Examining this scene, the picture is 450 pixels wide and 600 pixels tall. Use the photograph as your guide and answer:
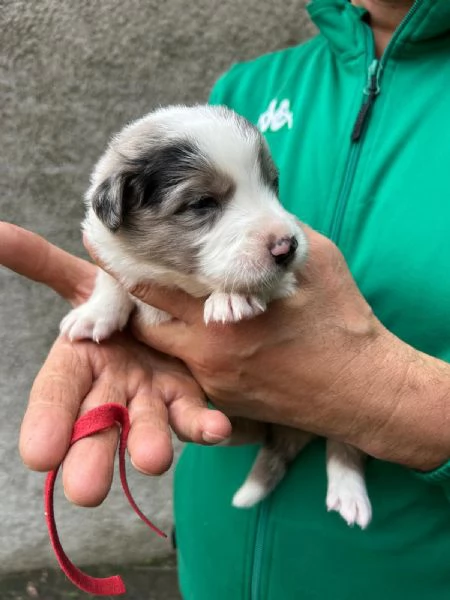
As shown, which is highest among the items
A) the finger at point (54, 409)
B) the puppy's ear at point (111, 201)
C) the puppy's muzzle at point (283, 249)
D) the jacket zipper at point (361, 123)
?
the jacket zipper at point (361, 123)

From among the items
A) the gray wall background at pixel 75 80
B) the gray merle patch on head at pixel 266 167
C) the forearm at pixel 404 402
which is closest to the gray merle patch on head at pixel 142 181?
the gray merle patch on head at pixel 266 167

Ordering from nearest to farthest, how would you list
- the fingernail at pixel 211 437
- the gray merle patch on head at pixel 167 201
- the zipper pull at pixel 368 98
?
the fingernail at pixel 211 437 → the gray merle patch on head at pixel 167 201 → the zipper pull at pixel 368 98

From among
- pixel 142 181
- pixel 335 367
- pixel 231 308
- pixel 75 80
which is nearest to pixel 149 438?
pixel 231 308

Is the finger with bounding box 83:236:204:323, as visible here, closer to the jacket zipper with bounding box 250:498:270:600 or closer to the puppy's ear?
the puppy's ear

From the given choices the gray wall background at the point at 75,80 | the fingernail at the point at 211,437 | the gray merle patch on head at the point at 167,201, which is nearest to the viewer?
the fingernail at the point at 211,437

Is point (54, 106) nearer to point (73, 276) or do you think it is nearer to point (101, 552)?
point (73, 276)

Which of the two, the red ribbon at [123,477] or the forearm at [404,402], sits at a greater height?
the forearm at [404,402]

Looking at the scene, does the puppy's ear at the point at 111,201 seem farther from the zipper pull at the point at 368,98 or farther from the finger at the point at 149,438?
the zipper pull at the point at 368,98
